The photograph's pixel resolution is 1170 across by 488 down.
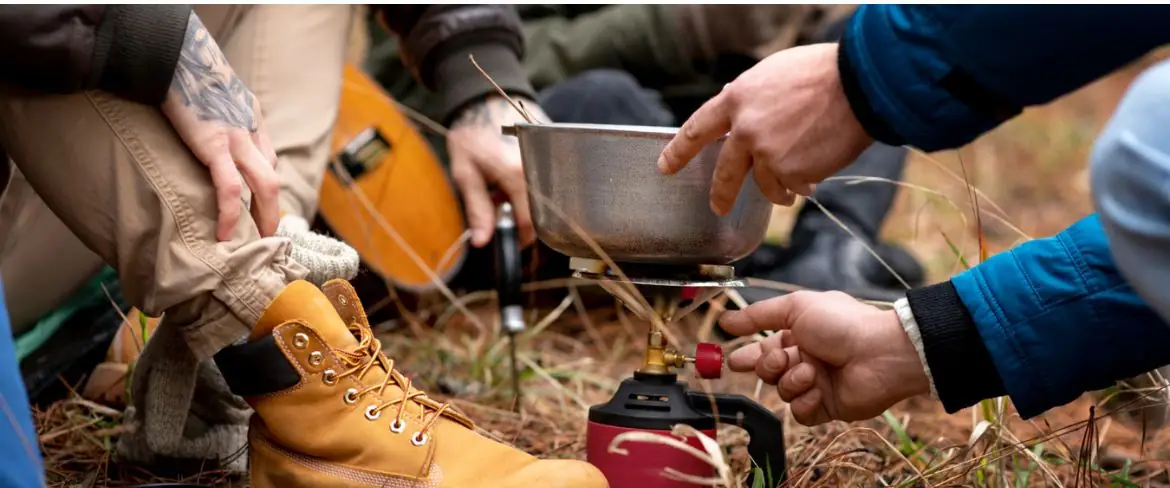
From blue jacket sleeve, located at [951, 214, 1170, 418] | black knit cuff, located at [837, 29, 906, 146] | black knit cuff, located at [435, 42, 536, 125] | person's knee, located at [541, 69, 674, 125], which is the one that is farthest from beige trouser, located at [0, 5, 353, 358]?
person's knee, located at [541, 69, 674, 125]

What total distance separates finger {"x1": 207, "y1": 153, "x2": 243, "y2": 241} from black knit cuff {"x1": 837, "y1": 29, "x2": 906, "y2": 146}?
0.69 m

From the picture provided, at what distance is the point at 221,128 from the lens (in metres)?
1.40

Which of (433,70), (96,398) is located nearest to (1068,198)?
(433,70)

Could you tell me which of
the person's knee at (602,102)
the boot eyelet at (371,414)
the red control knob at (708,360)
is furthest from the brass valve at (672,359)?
the person's knee at (602,102)

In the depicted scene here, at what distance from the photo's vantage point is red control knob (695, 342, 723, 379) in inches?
59.1

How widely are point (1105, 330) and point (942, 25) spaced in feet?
1.52

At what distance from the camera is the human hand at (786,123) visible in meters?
1.19

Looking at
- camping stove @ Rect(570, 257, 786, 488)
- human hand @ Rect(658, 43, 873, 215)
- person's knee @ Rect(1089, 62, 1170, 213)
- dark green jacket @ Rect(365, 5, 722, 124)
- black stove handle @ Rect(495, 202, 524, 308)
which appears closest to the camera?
person's knee @ Rect(1089, 62, 1170, 213)

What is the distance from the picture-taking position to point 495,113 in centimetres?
231

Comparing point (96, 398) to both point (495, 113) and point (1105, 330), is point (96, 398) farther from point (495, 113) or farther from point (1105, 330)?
point (1105, 330)

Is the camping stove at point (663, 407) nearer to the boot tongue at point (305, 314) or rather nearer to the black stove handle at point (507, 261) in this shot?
the boot tongue at point (305, 314)

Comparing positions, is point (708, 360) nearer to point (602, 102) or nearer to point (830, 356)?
point (830, 356)

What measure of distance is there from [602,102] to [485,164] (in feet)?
1.69

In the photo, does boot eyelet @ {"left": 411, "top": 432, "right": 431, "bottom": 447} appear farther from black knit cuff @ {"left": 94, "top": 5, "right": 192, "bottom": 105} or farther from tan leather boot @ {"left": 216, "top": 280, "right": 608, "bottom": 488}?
black knit cuff @ {"left": 94, "top": 5, "right": 192, "bottom": 105}
